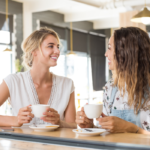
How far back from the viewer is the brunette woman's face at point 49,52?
86.0 inches

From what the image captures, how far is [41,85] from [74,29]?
8.48 m

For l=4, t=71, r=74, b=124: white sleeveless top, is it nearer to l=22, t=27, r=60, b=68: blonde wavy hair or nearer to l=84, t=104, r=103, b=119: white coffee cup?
l=22, t=27, r=60, b=68: blonde wavy hair

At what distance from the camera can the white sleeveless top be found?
7.14 ft

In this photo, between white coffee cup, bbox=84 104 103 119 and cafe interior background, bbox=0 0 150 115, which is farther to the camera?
cafe interior background, bbox=0 0 150 115

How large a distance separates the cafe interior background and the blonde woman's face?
3.92 m

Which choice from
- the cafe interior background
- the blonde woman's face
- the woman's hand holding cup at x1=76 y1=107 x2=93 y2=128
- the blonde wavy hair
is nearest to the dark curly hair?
the woman's hand holding cup at x1=76 y1=107 x2=93 y2=128

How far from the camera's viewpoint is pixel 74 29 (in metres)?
10.6

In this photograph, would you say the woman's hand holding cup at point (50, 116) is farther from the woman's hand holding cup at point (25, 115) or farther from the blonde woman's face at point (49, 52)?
the blonde woman's face at point (49, 52)

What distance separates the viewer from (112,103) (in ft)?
6.10

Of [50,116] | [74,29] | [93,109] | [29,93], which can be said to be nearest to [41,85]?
[29,93]

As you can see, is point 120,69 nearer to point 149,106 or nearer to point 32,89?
point 149,106

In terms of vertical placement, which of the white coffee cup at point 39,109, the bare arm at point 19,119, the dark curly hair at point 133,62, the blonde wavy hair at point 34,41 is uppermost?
the blonde wavy hair at point 34,41

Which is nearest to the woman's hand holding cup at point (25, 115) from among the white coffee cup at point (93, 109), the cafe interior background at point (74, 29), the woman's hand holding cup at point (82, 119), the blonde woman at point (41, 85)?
the woman's hand holding cup at point (82, 119)

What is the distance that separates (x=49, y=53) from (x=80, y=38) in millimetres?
8916
